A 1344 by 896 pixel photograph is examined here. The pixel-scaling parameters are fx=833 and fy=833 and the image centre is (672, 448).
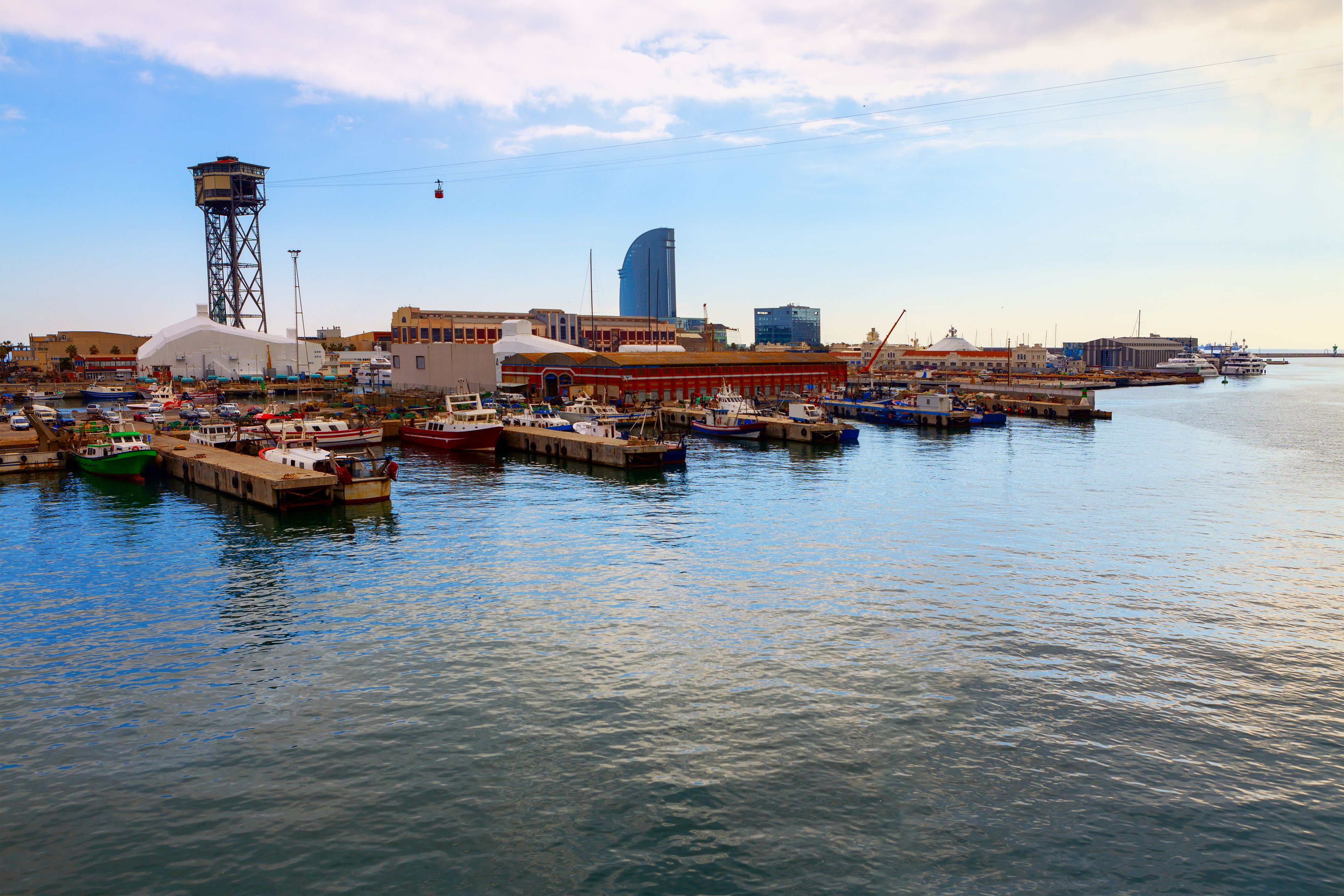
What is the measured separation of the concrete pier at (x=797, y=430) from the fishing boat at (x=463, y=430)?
23450 millimetres

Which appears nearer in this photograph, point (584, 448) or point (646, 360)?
point (584, 448)

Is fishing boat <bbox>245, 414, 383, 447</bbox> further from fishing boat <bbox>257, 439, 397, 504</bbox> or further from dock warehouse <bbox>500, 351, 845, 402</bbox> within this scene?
dock warehouse <bbox>500, 351, 845, 402</bbox>

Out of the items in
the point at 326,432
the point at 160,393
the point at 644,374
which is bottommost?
the point at 326,432

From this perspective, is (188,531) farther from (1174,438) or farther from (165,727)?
(1174,438)

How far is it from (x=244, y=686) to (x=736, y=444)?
2770 inches

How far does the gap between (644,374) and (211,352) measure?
4352 inches

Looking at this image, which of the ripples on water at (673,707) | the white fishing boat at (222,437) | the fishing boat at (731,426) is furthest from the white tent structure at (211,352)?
the ripples on water at (673,707)

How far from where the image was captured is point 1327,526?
4638 centimetres

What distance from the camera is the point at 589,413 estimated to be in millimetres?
94750

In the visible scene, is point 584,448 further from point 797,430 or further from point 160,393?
point 160,393

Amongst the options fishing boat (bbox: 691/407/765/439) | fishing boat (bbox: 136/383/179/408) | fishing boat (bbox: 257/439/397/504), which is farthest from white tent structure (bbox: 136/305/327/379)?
fishing boat (bbox: 257/439/397/504)

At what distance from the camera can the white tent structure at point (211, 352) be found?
177 m

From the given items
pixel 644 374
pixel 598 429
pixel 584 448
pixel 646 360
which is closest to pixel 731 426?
pixel 598 429

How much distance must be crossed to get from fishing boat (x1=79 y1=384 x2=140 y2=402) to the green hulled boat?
8489 cm
